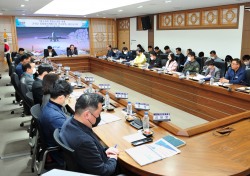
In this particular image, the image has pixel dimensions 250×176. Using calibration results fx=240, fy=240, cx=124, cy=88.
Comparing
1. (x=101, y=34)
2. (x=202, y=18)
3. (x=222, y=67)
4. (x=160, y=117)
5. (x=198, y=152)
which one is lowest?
(x=198, y=152)

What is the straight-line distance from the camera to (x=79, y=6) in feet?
30.6

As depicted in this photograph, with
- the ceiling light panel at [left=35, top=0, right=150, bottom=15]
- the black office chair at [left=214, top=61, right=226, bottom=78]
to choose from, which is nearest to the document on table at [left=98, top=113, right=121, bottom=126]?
the black office chair at [left=214, top=61, right=226, bottom=78]

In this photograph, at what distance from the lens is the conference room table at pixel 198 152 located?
1.61m

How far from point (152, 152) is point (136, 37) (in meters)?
10.2

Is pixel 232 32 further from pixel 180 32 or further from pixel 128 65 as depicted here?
pixel 128 65

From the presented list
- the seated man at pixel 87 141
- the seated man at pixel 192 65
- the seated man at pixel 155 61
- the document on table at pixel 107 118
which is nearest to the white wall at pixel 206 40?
the seated man at pixel 155 61

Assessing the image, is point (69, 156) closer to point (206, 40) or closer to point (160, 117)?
point (160, 117)

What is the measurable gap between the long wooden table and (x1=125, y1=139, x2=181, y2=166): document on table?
30cm

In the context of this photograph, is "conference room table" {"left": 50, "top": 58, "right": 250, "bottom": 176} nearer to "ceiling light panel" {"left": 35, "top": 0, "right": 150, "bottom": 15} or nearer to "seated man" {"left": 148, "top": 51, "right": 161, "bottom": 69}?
"seated man" {"left": 148, "top": 51, "right": 161, "bottom": 69}

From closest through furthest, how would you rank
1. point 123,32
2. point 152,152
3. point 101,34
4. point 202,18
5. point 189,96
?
point 152,152 < point 189,96 < point 202,18 < point 123,32 < point 101,34

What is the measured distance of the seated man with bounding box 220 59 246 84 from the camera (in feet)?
14.5

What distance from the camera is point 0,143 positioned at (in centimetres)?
346

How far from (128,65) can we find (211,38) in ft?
9.83

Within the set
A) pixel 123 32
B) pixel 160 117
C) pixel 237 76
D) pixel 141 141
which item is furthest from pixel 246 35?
pixel 123 32
